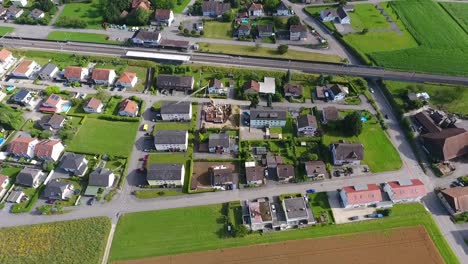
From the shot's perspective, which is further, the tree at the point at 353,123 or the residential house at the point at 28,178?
the tree at the point at 353,123

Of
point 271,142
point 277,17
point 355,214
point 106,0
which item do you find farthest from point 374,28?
point 106,0

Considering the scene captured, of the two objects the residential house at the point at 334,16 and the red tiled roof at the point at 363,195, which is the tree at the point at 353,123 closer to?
the red tiled roof at the point at 363,195

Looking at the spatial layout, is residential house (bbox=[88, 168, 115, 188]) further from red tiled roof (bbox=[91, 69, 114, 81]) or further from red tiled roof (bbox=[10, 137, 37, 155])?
red tiled roof (bbox=[91, 69, 114, 81])

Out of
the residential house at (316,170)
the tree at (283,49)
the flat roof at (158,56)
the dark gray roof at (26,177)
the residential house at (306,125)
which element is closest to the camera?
the dark gray roof at (26,177)

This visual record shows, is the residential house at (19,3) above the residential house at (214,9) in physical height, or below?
above

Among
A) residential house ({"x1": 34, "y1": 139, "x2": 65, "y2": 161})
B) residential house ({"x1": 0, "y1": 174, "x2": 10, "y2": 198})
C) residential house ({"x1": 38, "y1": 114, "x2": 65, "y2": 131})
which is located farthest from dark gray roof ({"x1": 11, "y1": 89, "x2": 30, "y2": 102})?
residential house ({"x1": 0, "y1": 174, "x2": 10, "y2": 198})

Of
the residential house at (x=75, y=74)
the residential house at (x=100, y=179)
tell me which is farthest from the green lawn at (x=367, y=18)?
the residential house at (x=100, y=179)

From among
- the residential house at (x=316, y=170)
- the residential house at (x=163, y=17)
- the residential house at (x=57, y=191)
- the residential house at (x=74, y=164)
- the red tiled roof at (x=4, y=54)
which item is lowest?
the residential house at (x=57, y=191)
